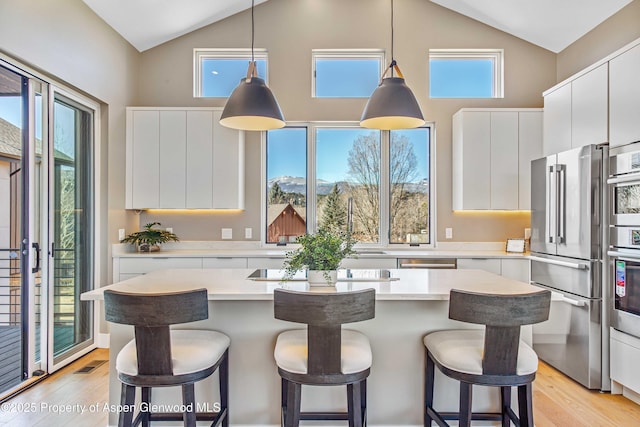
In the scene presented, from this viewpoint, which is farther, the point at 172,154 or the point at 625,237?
the point at 172,154

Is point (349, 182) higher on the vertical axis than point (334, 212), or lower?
higher

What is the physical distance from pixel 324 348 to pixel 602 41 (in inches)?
167

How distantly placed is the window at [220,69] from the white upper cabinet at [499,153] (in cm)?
258

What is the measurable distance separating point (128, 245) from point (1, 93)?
1.92m

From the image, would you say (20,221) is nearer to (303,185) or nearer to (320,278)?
(320,278)

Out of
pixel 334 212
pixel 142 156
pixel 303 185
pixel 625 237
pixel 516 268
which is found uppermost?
pixel 142 156

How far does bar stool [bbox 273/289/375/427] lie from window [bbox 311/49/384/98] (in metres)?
3.53

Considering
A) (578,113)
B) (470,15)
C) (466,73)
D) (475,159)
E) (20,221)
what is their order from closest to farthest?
(20,221) → (578,113) → (475,159) → (470,15) → (466,73)

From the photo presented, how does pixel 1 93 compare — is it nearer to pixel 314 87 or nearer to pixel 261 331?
pixel 261 331

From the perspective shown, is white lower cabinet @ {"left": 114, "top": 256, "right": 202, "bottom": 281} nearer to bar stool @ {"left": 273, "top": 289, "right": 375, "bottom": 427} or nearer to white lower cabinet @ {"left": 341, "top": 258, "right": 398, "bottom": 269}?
white lower cabinet @ {"left": 341, "top": 258, "right": 398, "bottom": 269}

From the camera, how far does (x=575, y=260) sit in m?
3.15

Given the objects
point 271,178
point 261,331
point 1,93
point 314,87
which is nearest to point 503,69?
point 314,87

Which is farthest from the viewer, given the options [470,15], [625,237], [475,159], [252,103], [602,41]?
[470,15]

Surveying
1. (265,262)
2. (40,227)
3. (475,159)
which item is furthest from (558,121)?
(40,227)
